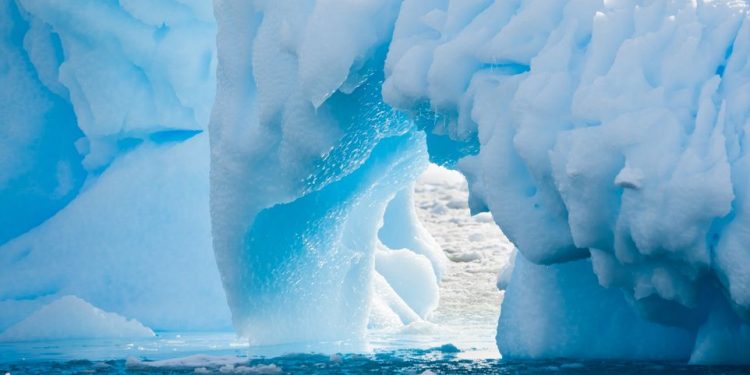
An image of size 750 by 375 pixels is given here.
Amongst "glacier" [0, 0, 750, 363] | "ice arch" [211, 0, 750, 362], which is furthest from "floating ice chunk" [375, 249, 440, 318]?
"ice arch" [211, 0, 750, 362]

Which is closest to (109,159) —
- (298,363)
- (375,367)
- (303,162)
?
(303,162)

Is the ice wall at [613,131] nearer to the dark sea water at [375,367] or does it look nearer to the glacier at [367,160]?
the glacier at [367,160]

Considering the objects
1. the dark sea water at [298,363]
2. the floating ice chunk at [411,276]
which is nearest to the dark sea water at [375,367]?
the dark sea water at [298,363]

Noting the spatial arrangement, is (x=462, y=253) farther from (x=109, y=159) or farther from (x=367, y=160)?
(x=367, y=160)

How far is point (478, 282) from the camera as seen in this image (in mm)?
11898

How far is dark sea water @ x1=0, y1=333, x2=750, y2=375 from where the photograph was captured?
14.7 feet

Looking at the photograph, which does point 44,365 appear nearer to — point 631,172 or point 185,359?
point 185,359

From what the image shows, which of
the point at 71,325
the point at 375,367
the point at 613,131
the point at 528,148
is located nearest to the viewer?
the point at 613,131

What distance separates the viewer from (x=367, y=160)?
20.9 feet

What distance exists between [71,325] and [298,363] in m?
3.54

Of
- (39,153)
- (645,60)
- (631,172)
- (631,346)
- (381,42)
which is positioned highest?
(39,153)

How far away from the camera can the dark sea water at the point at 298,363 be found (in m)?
4.48

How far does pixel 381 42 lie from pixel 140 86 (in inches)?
205

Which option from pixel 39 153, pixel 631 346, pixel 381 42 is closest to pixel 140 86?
pixel 39 153
